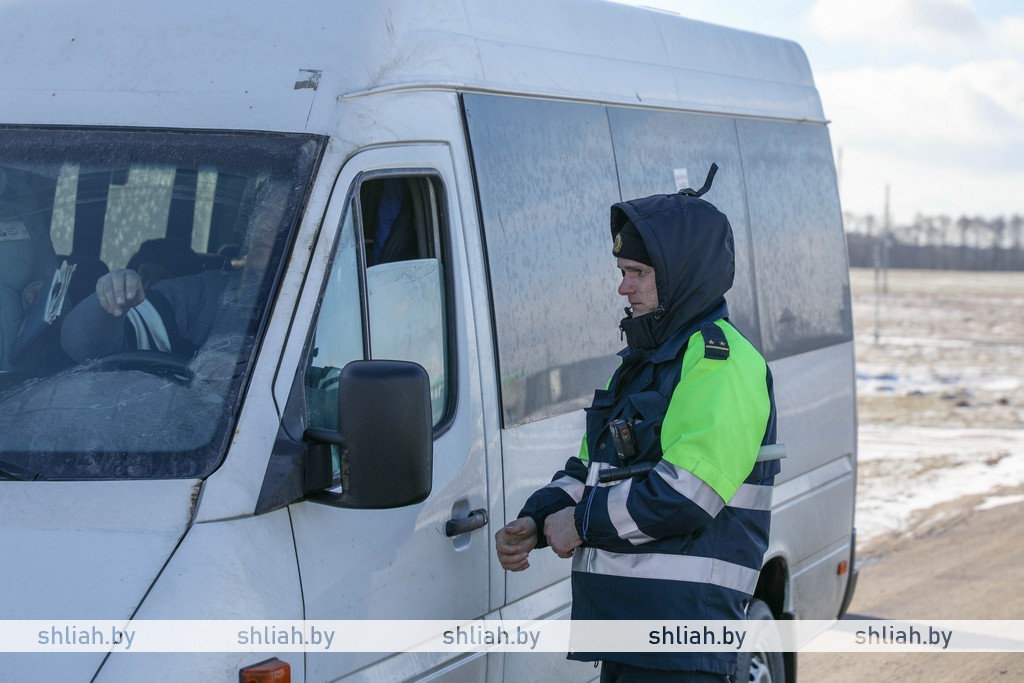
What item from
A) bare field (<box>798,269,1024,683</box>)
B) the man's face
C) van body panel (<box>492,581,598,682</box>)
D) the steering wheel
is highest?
the man's face

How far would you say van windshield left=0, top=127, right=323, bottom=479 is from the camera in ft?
8.90

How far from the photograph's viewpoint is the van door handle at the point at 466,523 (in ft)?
10.9

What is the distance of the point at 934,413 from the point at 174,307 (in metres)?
14.3

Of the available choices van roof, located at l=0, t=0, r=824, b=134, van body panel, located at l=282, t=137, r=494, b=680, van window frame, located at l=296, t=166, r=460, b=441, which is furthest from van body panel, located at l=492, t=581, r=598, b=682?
van roof, located at l=0, t=0, r=824, b=134

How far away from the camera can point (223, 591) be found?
100 inches

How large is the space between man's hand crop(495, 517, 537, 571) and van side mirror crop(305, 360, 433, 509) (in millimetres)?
621

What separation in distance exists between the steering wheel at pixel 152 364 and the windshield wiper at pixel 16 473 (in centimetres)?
29

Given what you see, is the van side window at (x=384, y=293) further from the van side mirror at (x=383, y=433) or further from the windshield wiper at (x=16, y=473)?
the windshield wiper at (x=16, y=473)

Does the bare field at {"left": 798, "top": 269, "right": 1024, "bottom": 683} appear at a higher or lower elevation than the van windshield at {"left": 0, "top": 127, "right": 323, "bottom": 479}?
lower

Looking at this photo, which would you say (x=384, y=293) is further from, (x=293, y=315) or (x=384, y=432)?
(x=384, y=432)

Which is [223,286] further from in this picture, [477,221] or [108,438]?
[477,221]

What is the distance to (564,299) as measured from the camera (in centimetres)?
408

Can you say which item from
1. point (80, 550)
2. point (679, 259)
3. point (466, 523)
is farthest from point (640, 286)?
point (80, 550)

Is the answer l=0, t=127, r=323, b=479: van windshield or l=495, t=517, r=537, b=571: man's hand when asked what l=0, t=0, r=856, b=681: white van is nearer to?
l=0, t=127, r=323, b=479: van windshield
